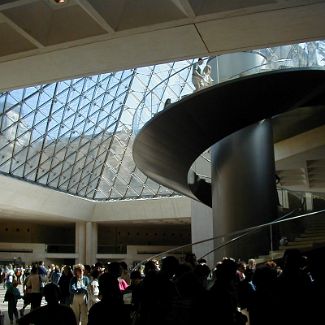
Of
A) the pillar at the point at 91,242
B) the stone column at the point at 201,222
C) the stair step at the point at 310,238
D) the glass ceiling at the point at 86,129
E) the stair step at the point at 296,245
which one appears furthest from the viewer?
the pillar at the point at 91,242

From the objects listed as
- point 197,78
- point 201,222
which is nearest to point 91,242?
point 201,222

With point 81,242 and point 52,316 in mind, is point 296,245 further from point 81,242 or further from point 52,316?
point 81,242

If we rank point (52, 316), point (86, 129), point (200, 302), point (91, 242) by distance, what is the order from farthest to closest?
point (91, 242) < point (86, 129) < point (200, 302) < point (52, 316)

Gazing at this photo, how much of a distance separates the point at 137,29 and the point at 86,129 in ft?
119

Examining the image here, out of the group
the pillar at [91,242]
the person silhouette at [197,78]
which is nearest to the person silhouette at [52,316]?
the person silhouette at [197,78]

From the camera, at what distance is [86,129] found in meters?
41.7

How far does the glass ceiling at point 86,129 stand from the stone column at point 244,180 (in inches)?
501

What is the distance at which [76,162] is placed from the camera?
42594 millimetres

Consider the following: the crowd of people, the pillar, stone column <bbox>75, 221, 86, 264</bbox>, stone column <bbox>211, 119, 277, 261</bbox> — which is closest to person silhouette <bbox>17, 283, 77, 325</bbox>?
the crowd of people

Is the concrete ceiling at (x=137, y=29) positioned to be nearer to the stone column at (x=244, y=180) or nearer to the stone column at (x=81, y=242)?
the stone column at (x=244, y=180)

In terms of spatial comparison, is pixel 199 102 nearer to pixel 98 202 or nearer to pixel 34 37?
pixel 34 37

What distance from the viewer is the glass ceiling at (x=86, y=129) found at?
3431 centimetres

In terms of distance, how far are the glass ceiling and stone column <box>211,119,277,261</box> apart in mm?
12732

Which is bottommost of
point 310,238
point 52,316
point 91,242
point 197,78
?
point 52,316
